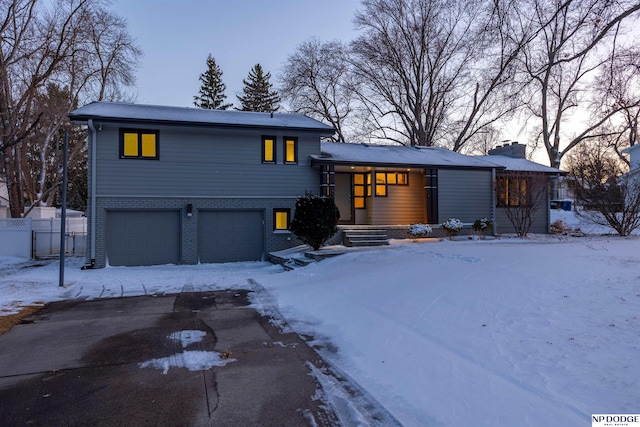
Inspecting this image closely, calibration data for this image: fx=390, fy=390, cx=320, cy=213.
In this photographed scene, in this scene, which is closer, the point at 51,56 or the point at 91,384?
the point at 91,384

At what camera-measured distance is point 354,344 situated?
522 cm

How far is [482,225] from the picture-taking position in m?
15.8

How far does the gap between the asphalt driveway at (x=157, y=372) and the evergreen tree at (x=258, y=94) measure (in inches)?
1495

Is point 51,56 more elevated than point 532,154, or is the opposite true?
point 51,56

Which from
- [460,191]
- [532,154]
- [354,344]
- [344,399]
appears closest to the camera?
[344,399]

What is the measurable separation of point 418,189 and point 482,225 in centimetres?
310

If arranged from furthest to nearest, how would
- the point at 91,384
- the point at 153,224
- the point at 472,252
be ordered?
the point at 153,224 → the point at 472,252 → the point at 91,384

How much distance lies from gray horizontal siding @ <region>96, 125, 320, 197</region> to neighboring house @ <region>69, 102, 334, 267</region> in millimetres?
35

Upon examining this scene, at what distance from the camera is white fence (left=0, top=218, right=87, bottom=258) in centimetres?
1695

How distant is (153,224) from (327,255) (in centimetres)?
678

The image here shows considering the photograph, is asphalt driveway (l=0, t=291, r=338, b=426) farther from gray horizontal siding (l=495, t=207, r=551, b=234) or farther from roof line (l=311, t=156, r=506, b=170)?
gray horizontal siding (l=495, t=207, r=551, b=234)

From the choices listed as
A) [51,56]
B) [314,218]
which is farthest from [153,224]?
[51,56]

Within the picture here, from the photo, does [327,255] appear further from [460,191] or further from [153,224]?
[460,191]

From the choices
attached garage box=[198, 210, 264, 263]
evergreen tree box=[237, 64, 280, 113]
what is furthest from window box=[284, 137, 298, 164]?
evergreen tree box=[237, 64, 280, 113]
